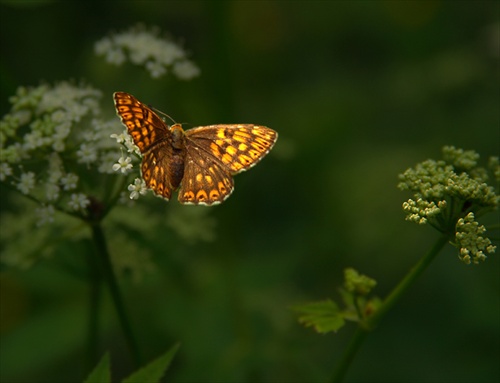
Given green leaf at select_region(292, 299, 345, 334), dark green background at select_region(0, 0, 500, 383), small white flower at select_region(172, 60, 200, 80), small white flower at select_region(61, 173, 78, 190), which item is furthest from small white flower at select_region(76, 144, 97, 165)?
green leaf at select_region(292, 299, 345, 334)

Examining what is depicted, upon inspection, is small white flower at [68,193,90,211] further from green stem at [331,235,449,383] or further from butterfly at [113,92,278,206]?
green stem at [331,235,449,383]

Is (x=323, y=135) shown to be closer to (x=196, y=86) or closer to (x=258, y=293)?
(x=196, y=86)

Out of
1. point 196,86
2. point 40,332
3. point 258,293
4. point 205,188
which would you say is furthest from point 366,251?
point 205,188

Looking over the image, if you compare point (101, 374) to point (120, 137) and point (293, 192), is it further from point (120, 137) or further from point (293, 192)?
point (293, 192)

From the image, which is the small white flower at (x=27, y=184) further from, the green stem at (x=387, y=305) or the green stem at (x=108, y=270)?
the green stem at (x=387, y=305)

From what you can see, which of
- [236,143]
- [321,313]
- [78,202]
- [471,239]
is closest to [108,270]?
[78,202]

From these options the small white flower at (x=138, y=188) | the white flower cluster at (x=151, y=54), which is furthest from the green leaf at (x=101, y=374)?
the white flower cluster at (x=151, y=54)
